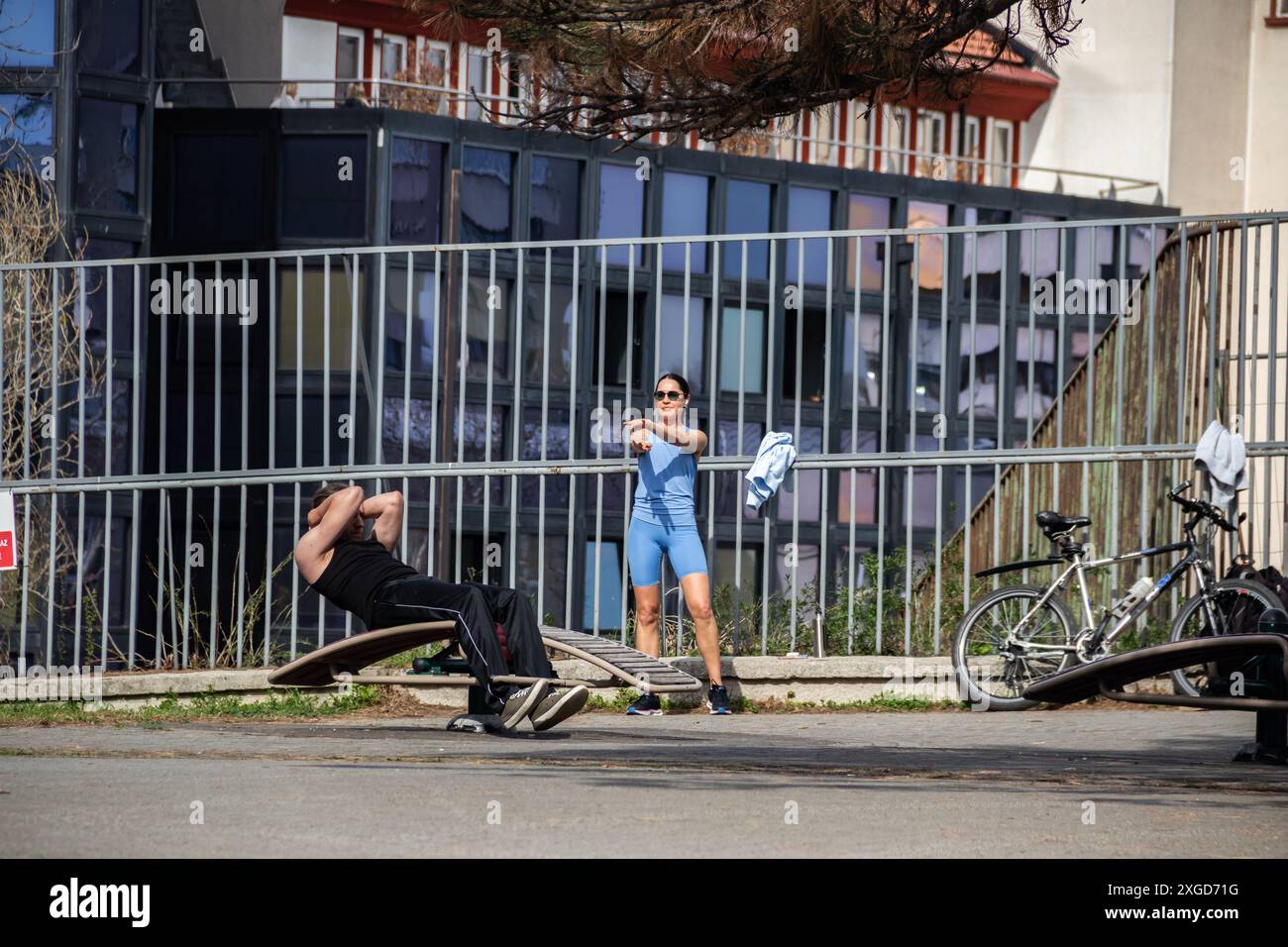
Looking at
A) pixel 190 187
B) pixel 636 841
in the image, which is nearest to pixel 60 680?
pixel 636 841

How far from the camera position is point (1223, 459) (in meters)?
10.8

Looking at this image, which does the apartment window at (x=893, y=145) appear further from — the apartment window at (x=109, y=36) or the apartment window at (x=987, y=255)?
the apartment window at (x=109, y=36)

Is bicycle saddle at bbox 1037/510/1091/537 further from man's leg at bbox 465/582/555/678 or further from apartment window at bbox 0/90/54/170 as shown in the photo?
apartment window at bbox 0/90/54/170

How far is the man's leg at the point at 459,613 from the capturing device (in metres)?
9.04

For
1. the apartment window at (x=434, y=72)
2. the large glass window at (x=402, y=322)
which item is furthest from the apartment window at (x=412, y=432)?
the apartment window at (x=434, y=72)

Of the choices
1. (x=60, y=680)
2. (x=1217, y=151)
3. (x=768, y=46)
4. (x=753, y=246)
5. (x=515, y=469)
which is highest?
(x=1217, y=151)

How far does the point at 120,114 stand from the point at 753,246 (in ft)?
49.9

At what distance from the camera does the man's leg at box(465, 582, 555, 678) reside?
916cm

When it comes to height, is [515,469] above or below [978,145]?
below

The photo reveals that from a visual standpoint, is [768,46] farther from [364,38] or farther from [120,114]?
[364,38]

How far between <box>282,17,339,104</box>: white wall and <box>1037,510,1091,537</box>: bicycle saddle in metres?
33.8

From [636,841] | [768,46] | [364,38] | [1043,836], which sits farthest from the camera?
[364,38]

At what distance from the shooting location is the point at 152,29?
34.1 m

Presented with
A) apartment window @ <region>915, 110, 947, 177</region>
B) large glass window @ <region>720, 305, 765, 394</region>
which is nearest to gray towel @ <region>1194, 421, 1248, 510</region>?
large glass window @ <region>720, 305, 765, 394</region>
